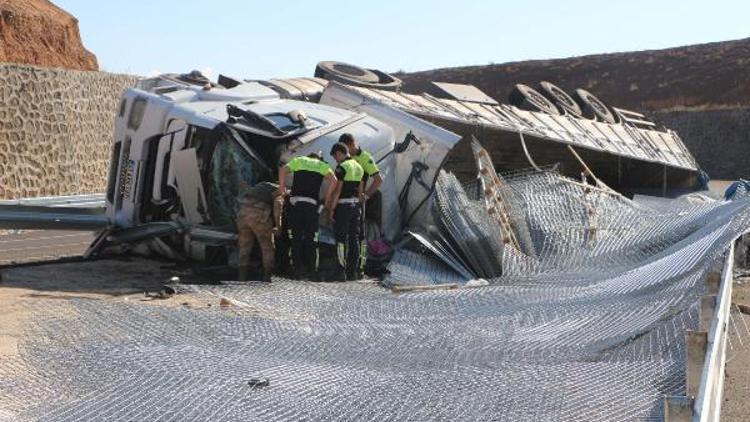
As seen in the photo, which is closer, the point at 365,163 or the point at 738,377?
the point at 738,377

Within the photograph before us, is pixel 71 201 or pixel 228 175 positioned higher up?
pixel 228 175

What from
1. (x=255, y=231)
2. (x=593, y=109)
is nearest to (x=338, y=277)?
(x=255, y=231)

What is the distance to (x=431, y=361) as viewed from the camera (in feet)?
17.6

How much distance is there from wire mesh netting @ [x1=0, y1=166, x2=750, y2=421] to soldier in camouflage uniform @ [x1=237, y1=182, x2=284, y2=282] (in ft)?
2.52

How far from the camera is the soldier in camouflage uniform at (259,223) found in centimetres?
995

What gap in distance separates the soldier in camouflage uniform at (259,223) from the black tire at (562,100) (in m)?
9.13

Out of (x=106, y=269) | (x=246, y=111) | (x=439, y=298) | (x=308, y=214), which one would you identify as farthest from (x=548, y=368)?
(x=106, y=269)

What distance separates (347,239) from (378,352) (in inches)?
184

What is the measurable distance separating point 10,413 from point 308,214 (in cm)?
544

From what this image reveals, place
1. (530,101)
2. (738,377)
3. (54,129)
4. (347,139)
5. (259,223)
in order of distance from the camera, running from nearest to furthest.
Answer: (738,377) < (259,223) < (347,139) < (530,101) < (54,129)

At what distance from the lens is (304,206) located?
10.0 m

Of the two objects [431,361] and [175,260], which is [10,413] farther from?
[175,260]

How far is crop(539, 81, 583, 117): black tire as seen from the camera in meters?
18.4

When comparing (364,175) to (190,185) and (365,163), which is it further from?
(190,185)
